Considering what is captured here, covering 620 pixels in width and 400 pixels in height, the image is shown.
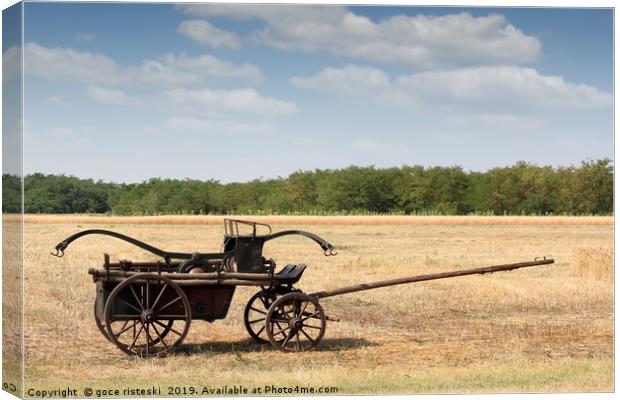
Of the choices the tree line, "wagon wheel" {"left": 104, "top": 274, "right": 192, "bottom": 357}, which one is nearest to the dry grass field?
"wagon wheel" {"left": 104, "top": 274, "right": 192, "bottom": 357}

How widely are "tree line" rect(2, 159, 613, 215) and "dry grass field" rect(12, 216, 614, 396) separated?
562cm

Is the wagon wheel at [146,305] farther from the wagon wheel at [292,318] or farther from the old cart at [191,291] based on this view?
the wagon wheel at [292,318]

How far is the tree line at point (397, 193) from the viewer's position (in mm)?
33781

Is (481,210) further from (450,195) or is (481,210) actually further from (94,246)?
(94,246)

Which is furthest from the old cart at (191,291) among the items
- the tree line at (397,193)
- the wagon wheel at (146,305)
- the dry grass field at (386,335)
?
the tree line at (397,193)

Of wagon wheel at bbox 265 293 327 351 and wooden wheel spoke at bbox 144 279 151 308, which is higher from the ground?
wooden wheel spoke at bbox 144 279 151 308

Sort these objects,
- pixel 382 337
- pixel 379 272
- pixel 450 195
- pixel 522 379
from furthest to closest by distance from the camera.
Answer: pixel 450 195, pixel 379 272, pixel 382 337, pixel 522 379

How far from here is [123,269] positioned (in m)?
12.2

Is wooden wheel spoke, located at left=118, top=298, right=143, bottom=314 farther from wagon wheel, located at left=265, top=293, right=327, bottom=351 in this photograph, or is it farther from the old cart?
wagon wheel, located at left=265, top=293, right=327, bottom=351

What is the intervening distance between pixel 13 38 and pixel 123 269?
3.55m

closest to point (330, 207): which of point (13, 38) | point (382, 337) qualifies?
point (382, 337)

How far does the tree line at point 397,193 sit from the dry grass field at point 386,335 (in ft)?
18.4

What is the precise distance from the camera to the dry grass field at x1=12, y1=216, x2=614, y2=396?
436 inches

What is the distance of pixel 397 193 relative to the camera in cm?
5869
